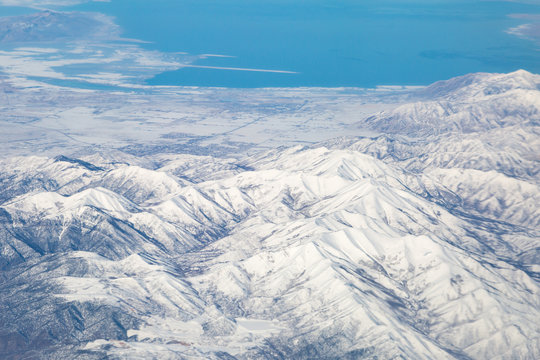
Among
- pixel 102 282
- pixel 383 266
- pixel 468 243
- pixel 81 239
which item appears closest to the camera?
pixel 102 282

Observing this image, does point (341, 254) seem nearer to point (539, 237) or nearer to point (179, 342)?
point (179, 342)

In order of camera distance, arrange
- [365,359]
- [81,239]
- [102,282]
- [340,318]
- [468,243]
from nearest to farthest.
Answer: [365,359] < [340,318] < [102,282] < [81,239] < [468,243]

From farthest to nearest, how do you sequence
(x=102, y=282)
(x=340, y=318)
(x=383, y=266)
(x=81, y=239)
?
(x=81, y=239) < (x=383, y=266) < (x=102, y=282) < (x=340, y=318)

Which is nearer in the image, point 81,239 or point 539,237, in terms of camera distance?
point 81,239

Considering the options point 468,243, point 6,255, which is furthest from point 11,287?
point 468,243

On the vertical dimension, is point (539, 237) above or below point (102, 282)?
below

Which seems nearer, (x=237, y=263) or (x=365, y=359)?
(x=365, y=359)

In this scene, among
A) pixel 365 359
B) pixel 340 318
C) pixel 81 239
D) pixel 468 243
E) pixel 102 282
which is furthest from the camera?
pixel 468 243

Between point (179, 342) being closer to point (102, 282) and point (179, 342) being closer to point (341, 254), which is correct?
point (102, 282)

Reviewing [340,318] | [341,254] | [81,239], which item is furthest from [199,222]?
[340,318]
